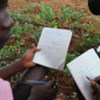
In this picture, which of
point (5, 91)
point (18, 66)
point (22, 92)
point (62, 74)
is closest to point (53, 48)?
point (18, 66)

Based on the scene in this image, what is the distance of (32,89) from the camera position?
2.14 m

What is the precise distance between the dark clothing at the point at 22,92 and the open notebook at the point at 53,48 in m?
0.28

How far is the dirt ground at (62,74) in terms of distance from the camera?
271 cm

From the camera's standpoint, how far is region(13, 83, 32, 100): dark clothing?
2.07 metres

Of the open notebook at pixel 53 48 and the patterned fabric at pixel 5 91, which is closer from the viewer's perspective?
the patterned fabric at pixel 5 91

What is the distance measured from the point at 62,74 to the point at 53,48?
0.59m

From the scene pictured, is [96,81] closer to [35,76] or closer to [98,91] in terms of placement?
[98,91]

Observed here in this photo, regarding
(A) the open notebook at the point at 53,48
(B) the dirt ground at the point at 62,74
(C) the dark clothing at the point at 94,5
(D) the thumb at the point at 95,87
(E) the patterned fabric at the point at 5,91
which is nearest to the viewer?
(E) the patterned fabric at the point at 5,91

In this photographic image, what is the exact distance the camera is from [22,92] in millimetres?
2094

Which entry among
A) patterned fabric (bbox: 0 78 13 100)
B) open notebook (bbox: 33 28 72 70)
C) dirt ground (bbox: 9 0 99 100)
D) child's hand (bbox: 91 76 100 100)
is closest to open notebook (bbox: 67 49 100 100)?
child's hand (bbox: 91 76 100 100)

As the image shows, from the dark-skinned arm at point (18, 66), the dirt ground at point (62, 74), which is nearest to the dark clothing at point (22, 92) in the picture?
the dark-skinned arm at point (18, 66)

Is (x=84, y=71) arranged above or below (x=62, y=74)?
above

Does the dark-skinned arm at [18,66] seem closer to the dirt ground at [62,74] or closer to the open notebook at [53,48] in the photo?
the open notebook at [53,48]

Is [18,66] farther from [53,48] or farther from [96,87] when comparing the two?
[96,87]
